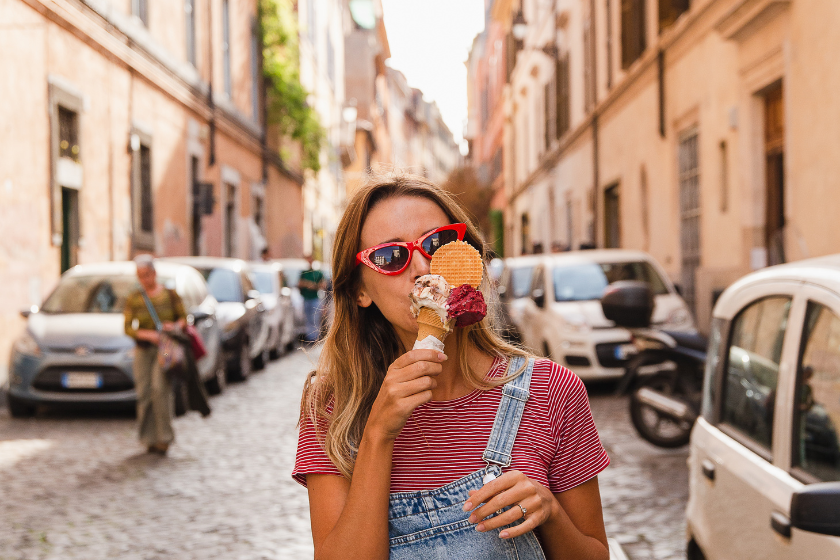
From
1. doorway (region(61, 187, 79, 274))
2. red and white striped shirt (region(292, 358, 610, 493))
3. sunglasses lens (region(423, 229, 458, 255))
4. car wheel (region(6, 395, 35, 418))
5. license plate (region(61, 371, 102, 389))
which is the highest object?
doorway (region(61, 187, 79, 274))

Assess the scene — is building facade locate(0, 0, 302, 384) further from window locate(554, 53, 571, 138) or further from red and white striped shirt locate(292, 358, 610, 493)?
red and white striped shirt locate(292, 358, 610, 493)

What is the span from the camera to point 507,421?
2.03m

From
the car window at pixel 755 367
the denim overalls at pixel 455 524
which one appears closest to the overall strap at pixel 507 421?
the denim overalls at pixel 455 524

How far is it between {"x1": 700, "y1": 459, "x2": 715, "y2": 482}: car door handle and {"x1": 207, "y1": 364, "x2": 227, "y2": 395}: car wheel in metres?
9.48

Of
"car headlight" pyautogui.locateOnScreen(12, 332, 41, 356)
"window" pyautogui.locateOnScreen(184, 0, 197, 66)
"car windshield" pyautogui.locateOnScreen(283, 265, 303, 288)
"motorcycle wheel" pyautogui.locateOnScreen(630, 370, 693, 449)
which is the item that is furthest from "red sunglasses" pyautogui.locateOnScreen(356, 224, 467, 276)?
"window" pyautogui.locateOnScreen(184, 0, 197, 66)

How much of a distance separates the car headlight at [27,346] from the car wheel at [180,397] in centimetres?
249

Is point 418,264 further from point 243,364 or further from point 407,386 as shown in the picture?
point 243,364

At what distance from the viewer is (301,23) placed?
3231 cm

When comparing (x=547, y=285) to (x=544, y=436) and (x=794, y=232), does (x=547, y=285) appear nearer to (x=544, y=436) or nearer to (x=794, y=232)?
(x=794, y=232)

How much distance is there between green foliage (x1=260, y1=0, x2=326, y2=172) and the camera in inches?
1123

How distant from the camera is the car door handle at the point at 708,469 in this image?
12.1 feet

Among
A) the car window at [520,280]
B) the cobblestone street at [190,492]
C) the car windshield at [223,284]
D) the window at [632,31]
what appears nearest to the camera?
the cobblestone street at [190,492]

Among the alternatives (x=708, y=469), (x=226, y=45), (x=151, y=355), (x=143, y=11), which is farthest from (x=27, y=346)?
(x=226, y=45)

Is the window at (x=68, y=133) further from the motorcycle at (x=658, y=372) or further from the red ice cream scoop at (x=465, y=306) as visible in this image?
the red ice cream scoop at (x=465, y=306)
